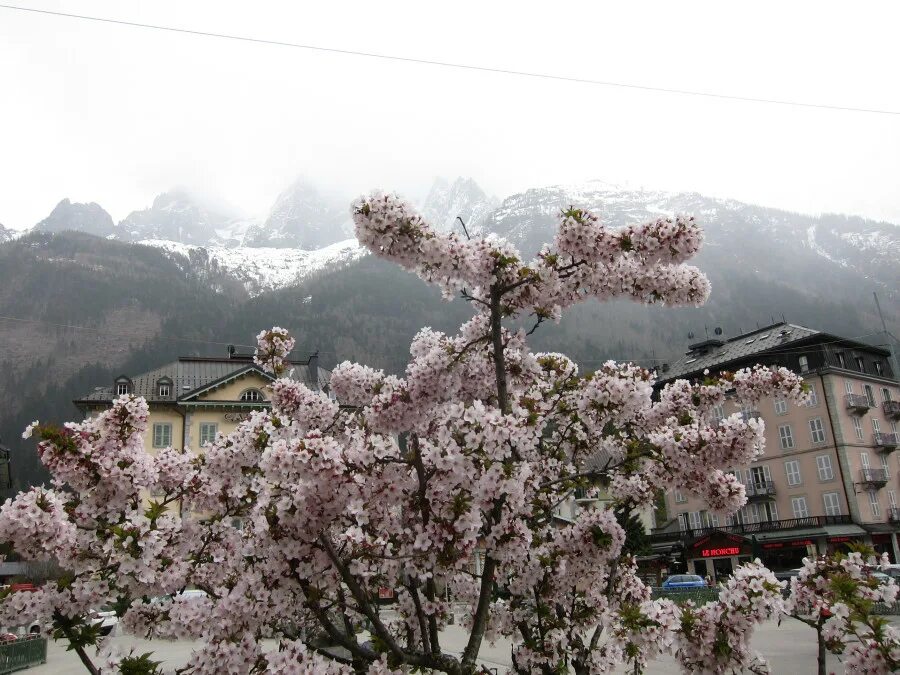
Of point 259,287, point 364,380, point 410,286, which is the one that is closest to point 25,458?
point 410,286

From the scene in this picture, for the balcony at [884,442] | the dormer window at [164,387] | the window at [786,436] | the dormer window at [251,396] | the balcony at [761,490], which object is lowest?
the balcony at [761,490]

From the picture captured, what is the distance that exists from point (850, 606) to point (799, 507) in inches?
2128

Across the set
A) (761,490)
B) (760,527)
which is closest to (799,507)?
(761,490)

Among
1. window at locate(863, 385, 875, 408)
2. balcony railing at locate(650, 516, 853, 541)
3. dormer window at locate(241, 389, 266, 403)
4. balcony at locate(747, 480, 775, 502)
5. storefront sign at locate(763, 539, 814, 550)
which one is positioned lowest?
storefront sign at locate(763, 539, 814, 550)

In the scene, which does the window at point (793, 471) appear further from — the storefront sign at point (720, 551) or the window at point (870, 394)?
the window at point (870, 394)

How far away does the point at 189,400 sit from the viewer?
45156 millimetres

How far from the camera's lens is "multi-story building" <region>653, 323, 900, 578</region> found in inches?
1916

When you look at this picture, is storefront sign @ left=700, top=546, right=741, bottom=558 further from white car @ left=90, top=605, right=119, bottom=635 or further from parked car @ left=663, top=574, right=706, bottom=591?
white car @ left=90, top=605, right=119, bottom=635

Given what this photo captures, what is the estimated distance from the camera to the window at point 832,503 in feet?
161

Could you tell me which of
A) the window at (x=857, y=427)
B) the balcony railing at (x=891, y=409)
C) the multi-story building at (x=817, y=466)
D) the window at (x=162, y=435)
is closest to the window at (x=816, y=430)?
the multi-story building at (x=817, y=466)

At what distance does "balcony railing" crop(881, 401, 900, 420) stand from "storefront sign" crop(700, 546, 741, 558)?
653 inches

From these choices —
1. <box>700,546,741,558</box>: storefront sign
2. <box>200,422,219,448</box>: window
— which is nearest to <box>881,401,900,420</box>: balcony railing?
<box>700,546,741,558</box>: storefront sign

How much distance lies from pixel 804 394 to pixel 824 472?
50.8 meters

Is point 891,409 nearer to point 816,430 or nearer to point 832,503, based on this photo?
point 816,430
